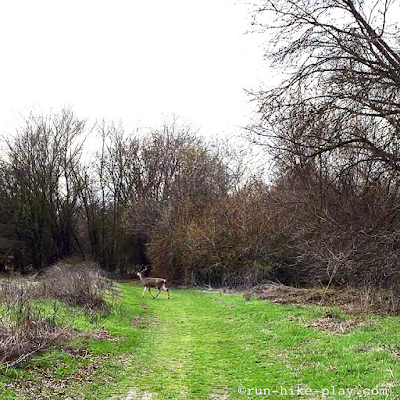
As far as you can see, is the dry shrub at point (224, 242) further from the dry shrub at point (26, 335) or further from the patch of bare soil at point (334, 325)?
the dry shrub at point (26, 335)

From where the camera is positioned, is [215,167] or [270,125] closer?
[270,125]

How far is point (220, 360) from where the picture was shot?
8734mm

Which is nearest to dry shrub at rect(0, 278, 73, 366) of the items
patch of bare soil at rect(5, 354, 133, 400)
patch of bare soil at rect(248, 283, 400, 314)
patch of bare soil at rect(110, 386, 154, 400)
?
patch of bare soil at rect(5, 354, 133, 400)

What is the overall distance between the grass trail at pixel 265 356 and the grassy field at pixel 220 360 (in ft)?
0.05

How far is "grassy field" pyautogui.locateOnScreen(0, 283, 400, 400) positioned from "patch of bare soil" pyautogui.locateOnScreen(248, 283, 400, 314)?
0.77 meters

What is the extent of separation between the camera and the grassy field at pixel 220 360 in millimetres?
6590

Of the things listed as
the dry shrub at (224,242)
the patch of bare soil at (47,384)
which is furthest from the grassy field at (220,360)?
the dry shrub at (224,242)

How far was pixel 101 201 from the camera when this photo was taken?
141 ft

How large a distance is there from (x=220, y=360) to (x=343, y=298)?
6.73m

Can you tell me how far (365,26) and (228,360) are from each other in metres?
8.80

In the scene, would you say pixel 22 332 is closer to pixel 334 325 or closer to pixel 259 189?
pixel 334 325

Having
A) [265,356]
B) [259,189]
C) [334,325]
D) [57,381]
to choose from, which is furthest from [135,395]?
[259,189]

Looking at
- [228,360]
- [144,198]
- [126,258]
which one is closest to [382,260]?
[228,360]

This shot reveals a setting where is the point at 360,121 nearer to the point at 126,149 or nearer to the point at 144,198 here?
the point at 144,198
